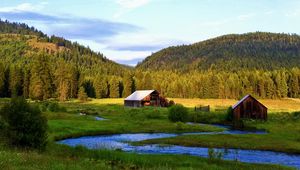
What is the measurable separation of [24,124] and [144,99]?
108 metres

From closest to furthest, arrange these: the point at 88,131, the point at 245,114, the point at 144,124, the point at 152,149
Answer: the point at 152,149 < the point at 88,131 < the point at 144,124 < the point at 245,114

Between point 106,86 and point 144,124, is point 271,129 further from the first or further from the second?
point 106,86

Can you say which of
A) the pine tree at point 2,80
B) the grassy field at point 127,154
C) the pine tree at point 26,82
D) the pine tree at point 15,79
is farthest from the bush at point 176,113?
the pine tree at point 2,80

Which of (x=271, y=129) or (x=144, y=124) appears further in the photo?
(x=144, y=124)

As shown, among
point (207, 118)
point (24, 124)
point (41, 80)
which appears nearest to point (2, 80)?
point (41, 80)

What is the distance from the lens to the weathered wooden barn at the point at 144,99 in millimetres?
139500

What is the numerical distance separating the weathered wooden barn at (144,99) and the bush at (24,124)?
346 ft

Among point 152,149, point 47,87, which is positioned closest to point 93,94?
point 47,87

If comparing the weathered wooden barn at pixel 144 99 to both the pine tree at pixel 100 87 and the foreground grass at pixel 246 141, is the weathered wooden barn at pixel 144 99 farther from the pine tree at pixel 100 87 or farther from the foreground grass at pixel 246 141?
the foreground grass at pixel 246 141

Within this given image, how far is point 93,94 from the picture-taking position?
643ft

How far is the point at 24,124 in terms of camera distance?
105 ft

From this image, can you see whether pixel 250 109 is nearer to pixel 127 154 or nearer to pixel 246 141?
pixel 246 141

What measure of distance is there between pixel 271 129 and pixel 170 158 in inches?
1540

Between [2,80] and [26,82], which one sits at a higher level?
[2,80]
